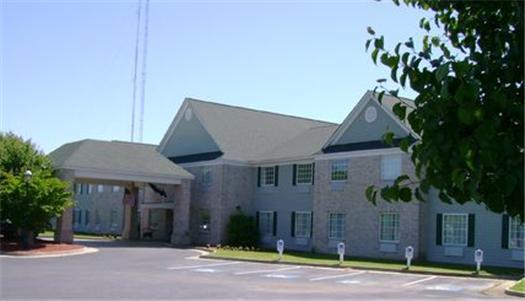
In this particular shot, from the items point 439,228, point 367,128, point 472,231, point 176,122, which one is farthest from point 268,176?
point 472,231

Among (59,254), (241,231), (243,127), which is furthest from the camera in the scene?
(243,127)

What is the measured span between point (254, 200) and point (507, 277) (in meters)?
20.7

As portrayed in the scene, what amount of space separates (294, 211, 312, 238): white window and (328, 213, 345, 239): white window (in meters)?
2.15

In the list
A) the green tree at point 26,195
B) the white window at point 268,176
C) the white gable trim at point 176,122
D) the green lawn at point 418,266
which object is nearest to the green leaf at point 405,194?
the green lawn at point 418,266

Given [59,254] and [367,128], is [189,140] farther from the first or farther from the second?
[59,254]

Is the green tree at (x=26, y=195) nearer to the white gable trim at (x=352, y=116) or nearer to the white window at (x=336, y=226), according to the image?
the white window at (x=336, y=226)

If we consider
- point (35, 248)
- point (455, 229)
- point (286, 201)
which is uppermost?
point (286, 201)

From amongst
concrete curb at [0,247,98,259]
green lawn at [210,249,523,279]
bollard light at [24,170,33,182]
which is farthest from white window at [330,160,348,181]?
bollard light at [24,170,33,182]

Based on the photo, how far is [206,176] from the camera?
1695 inches

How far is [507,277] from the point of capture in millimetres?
23734

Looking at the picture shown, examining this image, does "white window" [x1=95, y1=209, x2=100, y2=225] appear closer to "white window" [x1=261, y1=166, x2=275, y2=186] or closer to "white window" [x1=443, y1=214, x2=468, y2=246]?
"white window" [x1=261, y1=166, x2=275, y2=186]

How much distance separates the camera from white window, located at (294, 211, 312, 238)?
38.3 meters

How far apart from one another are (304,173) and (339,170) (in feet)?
11.9

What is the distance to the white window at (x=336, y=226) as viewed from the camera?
3563 centimetres
